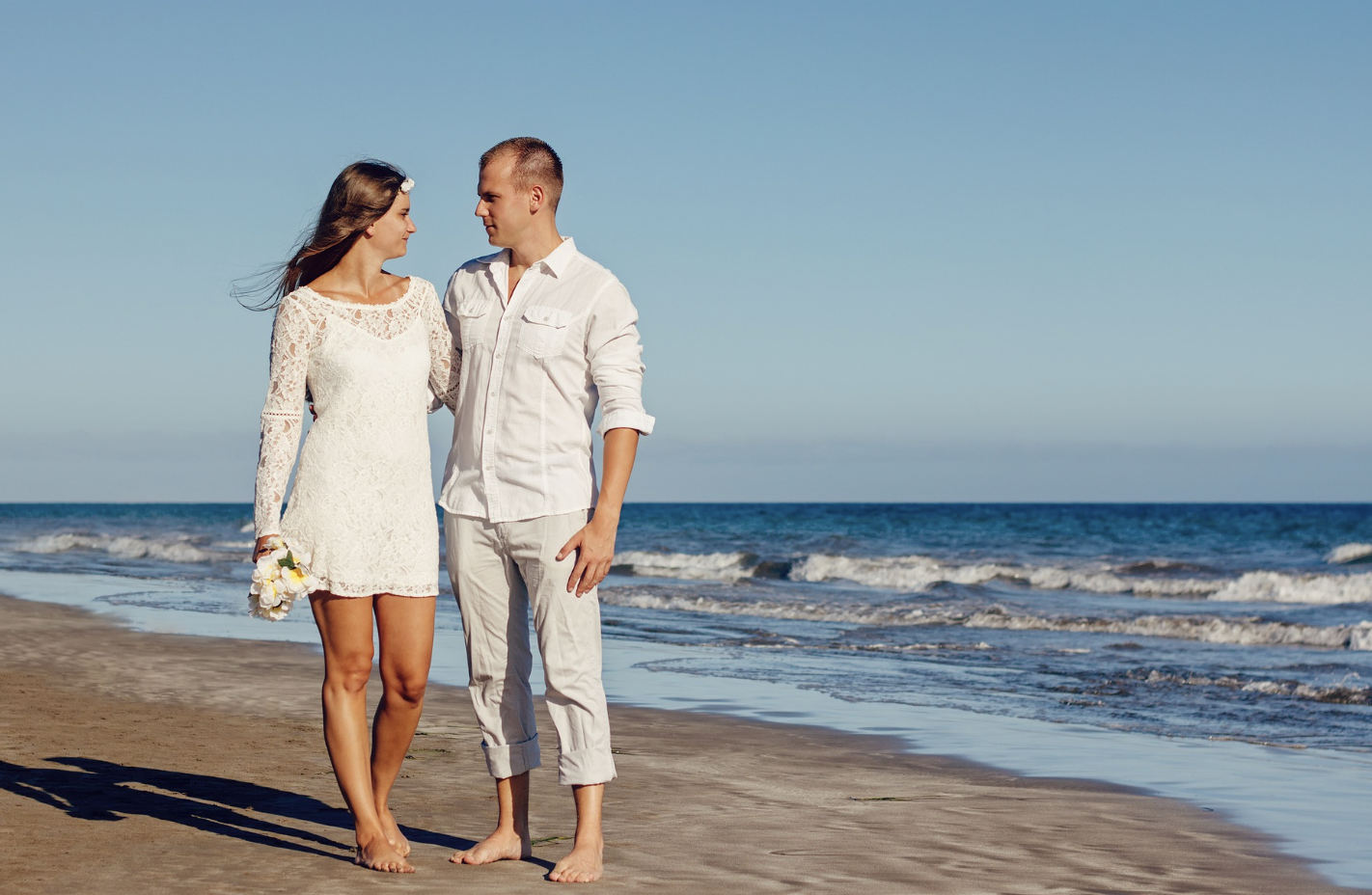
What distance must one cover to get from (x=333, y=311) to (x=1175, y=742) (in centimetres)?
531

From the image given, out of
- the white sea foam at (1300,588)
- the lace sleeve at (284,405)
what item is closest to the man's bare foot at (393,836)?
the lace sleeve at (284,405)

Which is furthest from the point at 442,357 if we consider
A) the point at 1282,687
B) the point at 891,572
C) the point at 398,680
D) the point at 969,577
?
the point at 891,572

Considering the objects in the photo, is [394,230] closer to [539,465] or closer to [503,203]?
[503,203]

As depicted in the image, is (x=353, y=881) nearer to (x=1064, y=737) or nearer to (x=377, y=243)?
(x=377, y=243)

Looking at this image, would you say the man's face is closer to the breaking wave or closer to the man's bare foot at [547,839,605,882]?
the man's bare foot at [547,839,605,882]

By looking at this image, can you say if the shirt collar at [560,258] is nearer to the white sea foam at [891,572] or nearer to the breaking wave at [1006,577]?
the breaking wave at [1006,577]

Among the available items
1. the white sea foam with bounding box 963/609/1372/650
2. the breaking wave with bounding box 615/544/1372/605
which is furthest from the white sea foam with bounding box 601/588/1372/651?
the breaking wave with bounding box 615/544/1372/605

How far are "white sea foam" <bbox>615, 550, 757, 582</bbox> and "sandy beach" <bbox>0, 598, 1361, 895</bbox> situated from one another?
18714 mm

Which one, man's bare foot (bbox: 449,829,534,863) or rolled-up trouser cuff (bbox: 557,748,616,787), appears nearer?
rolled-up trouser cuff (bbox: 557,748,616,787)

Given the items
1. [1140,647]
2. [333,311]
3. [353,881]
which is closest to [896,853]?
[353,881]

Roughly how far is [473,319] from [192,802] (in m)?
2.17

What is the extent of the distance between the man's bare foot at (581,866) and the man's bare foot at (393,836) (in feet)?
1.39

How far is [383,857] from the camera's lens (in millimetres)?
3639

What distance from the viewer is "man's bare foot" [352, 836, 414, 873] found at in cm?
364
